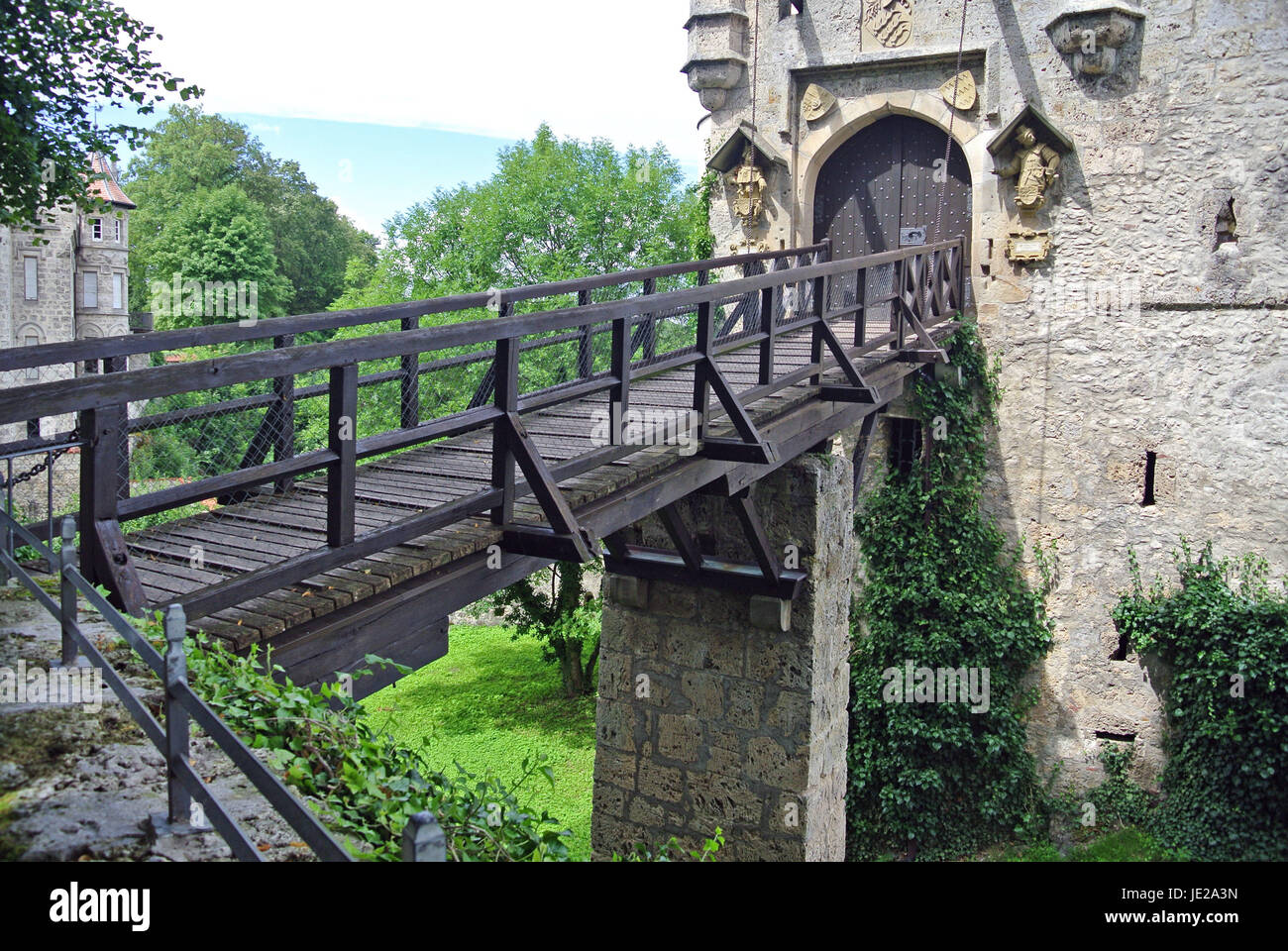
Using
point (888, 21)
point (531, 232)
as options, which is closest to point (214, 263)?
point (531, 232)

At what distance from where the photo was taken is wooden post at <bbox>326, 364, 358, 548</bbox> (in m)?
3.72

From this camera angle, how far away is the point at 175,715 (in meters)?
2.12

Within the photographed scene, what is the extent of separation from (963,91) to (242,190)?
81.3 feet

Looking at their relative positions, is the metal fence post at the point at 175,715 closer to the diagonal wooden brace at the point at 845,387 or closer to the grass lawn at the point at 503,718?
the diagonal wooden brace at the point at 845,387

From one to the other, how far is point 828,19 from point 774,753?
843 cm

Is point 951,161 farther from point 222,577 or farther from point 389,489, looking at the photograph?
point 222,577

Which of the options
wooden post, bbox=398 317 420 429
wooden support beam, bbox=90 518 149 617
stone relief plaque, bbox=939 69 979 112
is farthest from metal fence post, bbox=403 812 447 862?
stone relief plaque, bbox=939 69 979 112

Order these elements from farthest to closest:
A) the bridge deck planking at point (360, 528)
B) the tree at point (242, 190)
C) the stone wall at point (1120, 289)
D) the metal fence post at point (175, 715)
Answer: the tree at point (242, 190)
the stone wall at point (1120, 289)
the bridge deck planking at point (360, 528)
the metal fence post at point (175, 715)

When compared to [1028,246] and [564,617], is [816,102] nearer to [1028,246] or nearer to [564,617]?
[1028,246]

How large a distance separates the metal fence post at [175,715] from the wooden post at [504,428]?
2201 mm

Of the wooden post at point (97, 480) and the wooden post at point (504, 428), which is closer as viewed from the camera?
the wooden post at point (97, 480)

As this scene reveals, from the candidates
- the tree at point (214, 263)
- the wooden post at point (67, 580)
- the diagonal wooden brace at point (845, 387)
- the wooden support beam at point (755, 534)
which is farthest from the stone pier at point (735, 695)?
the tree at point (214, 263)

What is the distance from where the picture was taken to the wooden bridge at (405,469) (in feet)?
11.2
